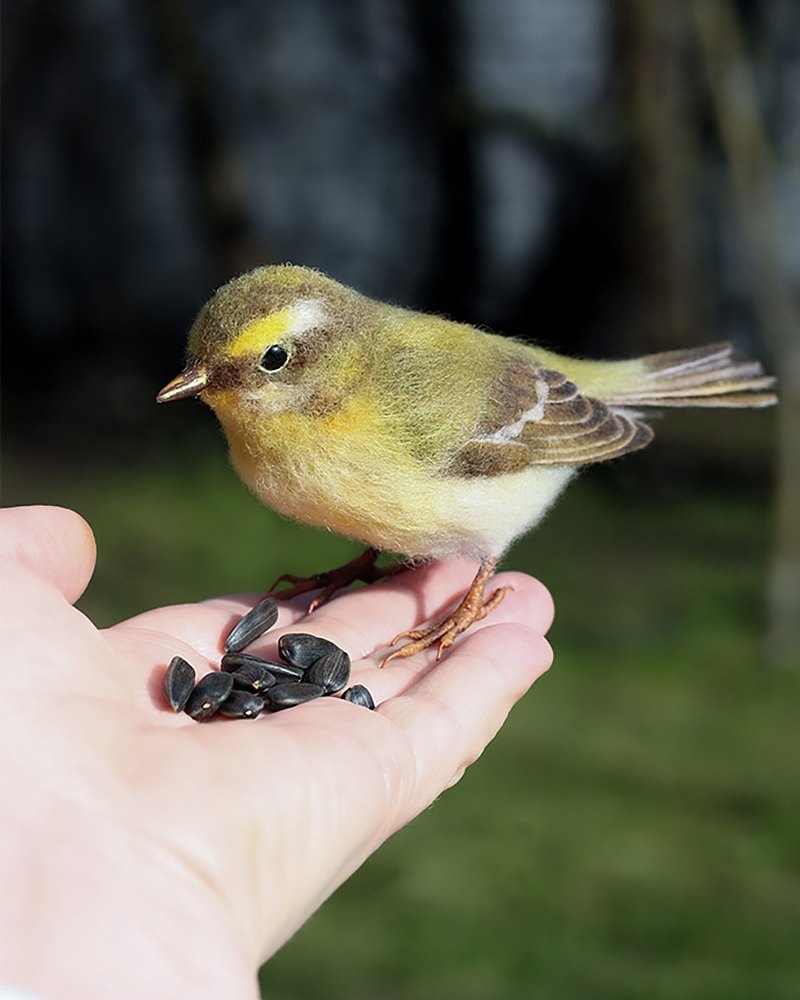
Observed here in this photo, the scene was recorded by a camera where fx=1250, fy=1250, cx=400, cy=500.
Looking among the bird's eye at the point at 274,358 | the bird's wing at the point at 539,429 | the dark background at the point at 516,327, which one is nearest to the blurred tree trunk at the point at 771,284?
the dark background at the point at 516,327

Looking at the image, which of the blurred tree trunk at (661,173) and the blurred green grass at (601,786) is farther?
the blurred tree trunk at (661,173)

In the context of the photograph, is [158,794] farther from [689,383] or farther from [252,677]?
[689,383]

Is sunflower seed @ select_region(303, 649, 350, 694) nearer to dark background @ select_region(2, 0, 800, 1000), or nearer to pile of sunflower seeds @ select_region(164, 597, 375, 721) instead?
pile of sunflower seeds @ select_region(164, 597, 375, 721)

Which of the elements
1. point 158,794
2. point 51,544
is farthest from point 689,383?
point 158,794

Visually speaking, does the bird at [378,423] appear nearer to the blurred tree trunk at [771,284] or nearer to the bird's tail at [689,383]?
the bird's tail at [689,383]

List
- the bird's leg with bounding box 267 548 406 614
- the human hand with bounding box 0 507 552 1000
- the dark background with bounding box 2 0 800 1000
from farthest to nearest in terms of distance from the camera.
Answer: the dark background with bounding box 2 0 800 1000 < the bird's leg with bounding box 267 548 406 614 < the human hand with bounding box 0 507 552 1000

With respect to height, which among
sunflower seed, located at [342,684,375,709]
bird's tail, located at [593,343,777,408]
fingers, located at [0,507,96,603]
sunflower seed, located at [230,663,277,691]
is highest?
fingers, located at [0,507,96,603]

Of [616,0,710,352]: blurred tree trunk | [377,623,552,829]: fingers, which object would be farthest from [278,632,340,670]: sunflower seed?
[616,0,710,352]: blurred tree trunk

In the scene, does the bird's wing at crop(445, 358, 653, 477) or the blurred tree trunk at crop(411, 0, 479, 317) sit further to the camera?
the blurred tree trunk at crop(411, 0, 479, 317)
